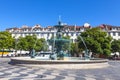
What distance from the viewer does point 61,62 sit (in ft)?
79.8

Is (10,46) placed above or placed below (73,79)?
above

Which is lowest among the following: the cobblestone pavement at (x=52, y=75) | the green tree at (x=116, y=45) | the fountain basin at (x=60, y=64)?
the cobblestone pavement at (x=52, y=75)

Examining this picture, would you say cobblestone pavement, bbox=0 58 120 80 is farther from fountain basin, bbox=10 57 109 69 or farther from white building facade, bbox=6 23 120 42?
white building facade, bbox=6 23 120 42

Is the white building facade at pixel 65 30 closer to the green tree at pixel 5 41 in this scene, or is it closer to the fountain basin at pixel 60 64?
the green tree at pixel 5 41

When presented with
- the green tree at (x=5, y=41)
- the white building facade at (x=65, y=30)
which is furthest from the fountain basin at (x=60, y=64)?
the white building facade at (x=65, y=30)

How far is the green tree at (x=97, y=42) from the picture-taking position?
62.1m

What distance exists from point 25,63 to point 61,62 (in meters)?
3.56

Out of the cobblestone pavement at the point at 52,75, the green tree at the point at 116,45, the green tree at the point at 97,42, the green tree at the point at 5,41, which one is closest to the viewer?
the cobblestone pavement at the point at 52,75

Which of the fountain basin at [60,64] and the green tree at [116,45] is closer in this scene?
the fountain basin at [60,64]

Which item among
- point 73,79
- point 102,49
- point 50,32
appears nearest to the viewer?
point 73,79

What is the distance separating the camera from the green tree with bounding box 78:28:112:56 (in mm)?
62094

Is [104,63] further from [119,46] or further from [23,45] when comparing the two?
[23,45]

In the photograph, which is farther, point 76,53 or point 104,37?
point 76,53

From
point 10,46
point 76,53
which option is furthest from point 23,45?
point 76,53
